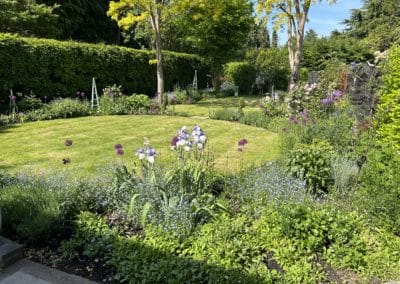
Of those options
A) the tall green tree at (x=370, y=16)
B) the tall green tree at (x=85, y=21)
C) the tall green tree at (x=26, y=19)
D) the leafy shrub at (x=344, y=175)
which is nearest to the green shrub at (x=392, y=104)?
the leafy shrub at (x=344, y=175)

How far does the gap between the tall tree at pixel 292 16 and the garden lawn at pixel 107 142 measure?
5582 millimetres

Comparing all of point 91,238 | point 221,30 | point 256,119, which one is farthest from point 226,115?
point 221,30

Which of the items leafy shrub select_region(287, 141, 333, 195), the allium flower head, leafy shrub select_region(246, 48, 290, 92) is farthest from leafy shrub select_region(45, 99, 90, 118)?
leafy shrub select_region(246, 48, 290, 92)

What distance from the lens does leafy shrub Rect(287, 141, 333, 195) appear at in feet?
13.1

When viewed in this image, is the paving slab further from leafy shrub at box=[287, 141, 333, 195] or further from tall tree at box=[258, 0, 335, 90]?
tall tree at box=[258, 0, 335, 90]

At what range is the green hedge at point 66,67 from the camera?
955 cm

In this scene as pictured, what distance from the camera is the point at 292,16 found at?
13.4 meters

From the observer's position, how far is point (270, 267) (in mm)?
2582

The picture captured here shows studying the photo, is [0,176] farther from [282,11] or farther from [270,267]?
[282,11]

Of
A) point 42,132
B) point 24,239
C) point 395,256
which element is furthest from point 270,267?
point 42,132

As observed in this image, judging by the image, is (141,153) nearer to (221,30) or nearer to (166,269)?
(166,269)

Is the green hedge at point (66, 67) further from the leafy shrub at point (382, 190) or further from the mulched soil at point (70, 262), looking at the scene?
the leafy shrub at point (382, 190)

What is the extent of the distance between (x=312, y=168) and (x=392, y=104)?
62.0 inches

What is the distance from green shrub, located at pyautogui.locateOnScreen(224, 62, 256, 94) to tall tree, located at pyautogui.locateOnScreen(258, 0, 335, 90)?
5.39 m
